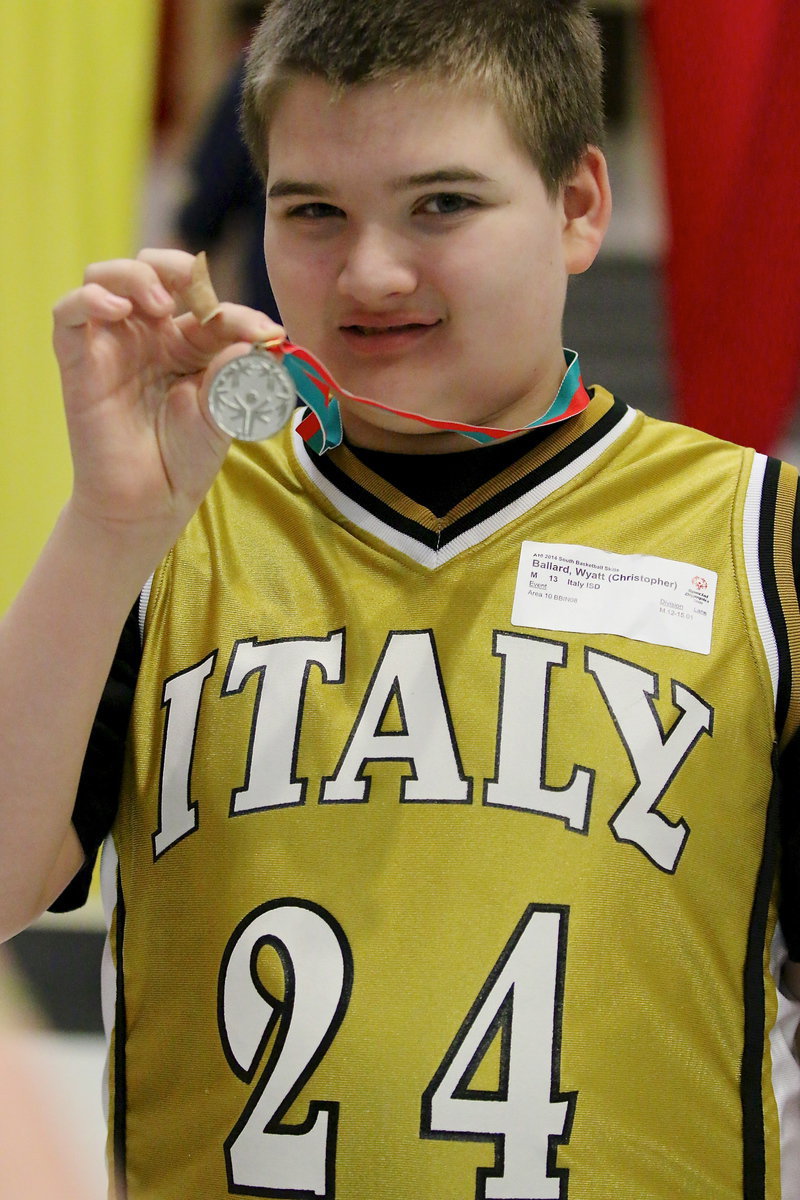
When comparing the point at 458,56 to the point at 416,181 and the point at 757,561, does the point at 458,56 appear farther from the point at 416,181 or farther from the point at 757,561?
the point at 757,561

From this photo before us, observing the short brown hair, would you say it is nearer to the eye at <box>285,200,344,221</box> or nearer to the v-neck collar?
the eye at <box>285,200,344,221</box>

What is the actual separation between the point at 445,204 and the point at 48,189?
149 cm

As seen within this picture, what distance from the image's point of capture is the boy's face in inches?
39.5

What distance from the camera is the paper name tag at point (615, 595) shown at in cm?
107

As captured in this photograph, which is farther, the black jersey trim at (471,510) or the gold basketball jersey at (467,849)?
the black jersey trim at (471,510)

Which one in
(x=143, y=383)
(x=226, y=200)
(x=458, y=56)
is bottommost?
(x=143, y=383)

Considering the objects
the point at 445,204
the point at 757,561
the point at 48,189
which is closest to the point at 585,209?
the point at 445,204

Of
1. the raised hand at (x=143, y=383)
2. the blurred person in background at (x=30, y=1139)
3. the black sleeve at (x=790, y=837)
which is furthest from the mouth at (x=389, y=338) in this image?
the blurred person in background at (x=30, y=1139)

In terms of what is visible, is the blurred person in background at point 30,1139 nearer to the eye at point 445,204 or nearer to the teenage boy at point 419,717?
the teenage boy at point 419,717

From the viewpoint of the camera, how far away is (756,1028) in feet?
3.34

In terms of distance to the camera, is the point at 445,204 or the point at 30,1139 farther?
the point at 445,204

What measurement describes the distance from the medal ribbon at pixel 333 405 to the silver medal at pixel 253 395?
0.03 metres

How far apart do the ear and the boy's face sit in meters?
0.05

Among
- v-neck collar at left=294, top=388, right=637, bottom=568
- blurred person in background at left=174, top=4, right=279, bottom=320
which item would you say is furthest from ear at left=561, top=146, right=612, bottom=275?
blurred person in background at left=174, top=4, right=279, bottom=320
